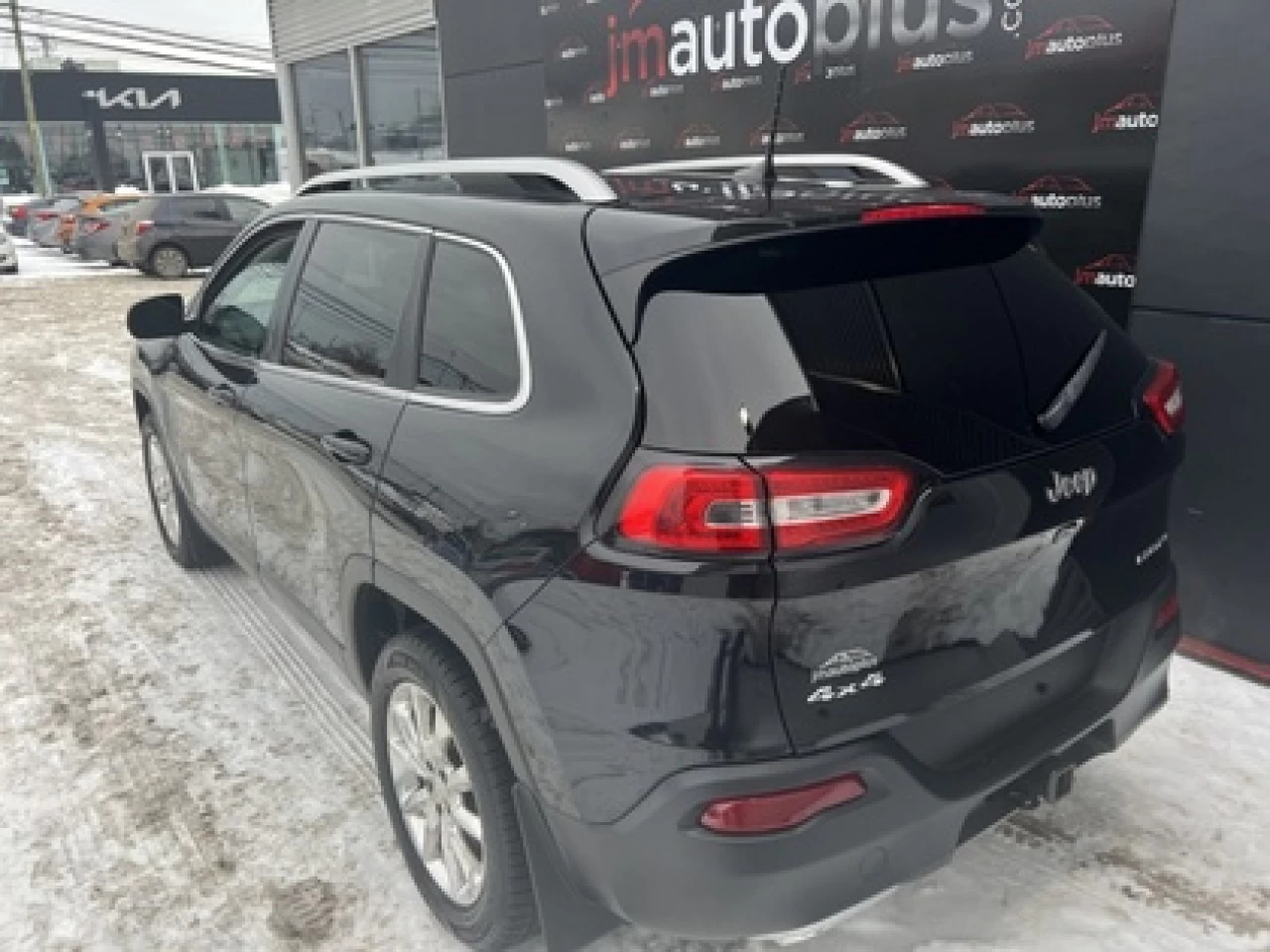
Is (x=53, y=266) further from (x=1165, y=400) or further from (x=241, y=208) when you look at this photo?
(x=1165, y=400)

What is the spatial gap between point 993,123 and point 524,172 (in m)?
3.00

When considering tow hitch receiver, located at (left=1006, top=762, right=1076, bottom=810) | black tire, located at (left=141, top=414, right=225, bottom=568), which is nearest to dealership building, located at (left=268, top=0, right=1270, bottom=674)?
tow hitch receiver, located at (left=1006, top=762, right=1076, bottom=810)

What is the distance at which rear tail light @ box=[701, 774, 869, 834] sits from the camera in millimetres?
1694

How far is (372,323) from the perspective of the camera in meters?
2.63

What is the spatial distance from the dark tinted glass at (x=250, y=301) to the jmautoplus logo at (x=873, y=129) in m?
3.20

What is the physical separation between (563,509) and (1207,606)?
3125 millimetres

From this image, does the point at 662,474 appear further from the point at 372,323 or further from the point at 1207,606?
the point at 1207,606

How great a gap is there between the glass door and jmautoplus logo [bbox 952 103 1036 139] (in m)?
41.1

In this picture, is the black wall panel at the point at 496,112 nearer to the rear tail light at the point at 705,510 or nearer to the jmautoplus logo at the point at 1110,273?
the jmautoplus logo at the point at 1110,273

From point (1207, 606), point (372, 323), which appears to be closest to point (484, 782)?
point (372, 323)

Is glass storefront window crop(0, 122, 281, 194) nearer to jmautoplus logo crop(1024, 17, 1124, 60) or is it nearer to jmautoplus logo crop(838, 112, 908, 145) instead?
jmautoplus logo crop(838, 112, 908, 145)

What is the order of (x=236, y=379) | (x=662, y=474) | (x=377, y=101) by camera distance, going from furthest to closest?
(x=377, y=101) < (x=236, y=379) < (x=662, y=474)

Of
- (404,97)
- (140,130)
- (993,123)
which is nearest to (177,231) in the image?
(404,97)

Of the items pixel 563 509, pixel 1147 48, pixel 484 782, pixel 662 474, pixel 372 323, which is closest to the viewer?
pixel 662 474
